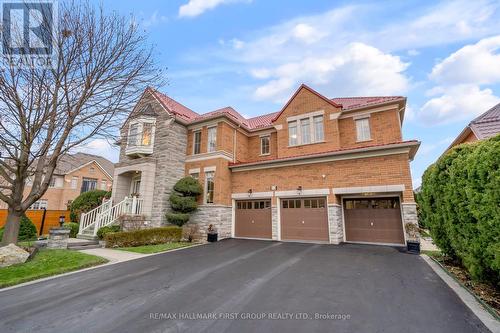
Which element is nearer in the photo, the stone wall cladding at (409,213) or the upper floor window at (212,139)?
the stone wall cladding at (409,213)

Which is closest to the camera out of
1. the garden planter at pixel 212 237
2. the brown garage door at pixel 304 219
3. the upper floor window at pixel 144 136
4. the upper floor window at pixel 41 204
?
the brown garage door at pixel 304 219

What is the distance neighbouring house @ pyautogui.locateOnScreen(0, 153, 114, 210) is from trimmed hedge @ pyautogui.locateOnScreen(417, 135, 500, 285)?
32543 mm

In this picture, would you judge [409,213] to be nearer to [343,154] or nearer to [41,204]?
[343,154]

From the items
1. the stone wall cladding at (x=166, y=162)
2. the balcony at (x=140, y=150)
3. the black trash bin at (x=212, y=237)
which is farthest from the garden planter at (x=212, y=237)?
the balcony at (x=140, y=150)

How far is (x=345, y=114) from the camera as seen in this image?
14.4 meters

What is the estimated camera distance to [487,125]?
12.0 m

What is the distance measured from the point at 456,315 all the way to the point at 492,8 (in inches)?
409

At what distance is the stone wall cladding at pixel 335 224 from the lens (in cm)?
1165

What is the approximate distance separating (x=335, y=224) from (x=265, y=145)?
7952 mm

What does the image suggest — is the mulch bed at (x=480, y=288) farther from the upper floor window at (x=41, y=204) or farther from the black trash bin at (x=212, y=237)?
the upper floor window at (x=41, y=204)

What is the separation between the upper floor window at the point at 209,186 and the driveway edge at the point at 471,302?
11.5 metres

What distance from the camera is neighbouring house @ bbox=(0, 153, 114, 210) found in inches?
1102

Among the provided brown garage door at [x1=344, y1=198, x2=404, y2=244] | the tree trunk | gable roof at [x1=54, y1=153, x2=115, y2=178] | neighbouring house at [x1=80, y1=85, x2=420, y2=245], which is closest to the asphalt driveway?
brown garage door at [x1=344, y1=198, x2=404, y2=244]

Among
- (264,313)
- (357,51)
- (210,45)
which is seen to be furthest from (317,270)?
(357,51)
